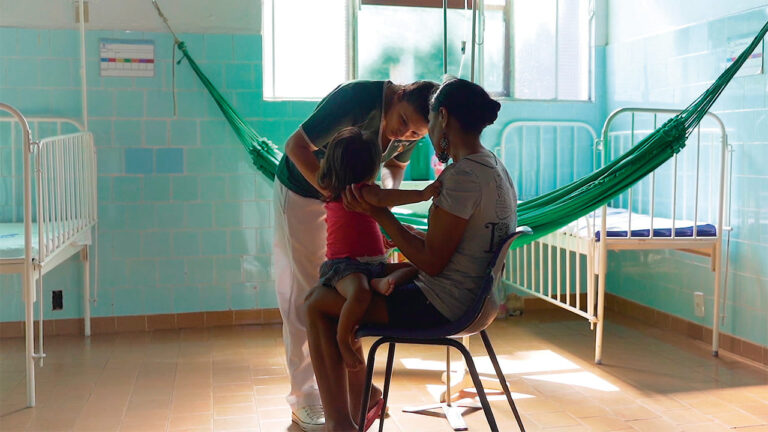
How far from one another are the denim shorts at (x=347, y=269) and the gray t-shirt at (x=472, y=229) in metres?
0.18

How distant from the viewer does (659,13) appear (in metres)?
3.76

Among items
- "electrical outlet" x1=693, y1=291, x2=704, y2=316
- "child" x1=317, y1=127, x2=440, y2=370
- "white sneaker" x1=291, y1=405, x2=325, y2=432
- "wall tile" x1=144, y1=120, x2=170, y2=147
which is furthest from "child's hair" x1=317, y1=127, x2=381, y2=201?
"electrical outlet" x1=693, y1=291, x2=704, y2=316

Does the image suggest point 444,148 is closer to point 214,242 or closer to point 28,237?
point 28,237

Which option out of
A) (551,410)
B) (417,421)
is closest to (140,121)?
(417,421)

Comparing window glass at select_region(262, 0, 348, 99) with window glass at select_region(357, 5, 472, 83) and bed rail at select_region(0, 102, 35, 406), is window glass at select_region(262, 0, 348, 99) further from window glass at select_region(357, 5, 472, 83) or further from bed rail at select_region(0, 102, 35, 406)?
bed rail at select_region(0, 102, 35, 406)

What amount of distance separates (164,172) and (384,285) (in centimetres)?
226

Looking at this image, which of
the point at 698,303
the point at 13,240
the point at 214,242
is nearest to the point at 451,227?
the point at 13,240

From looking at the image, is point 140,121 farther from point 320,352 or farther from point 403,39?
point 320,352

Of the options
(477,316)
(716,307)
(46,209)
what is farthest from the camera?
(716,307)

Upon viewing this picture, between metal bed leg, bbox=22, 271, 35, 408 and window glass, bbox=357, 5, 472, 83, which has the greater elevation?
window glass, bbox=357, 5, 472, 83

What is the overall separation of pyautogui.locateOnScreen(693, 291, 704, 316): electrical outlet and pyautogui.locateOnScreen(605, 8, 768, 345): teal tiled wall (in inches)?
1.1

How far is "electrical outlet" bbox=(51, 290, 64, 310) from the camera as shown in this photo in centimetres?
369

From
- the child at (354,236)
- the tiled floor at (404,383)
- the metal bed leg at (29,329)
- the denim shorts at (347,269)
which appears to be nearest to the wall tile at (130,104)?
the tiled floor at (404,383)

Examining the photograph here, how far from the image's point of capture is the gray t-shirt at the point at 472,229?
67.9 inches
